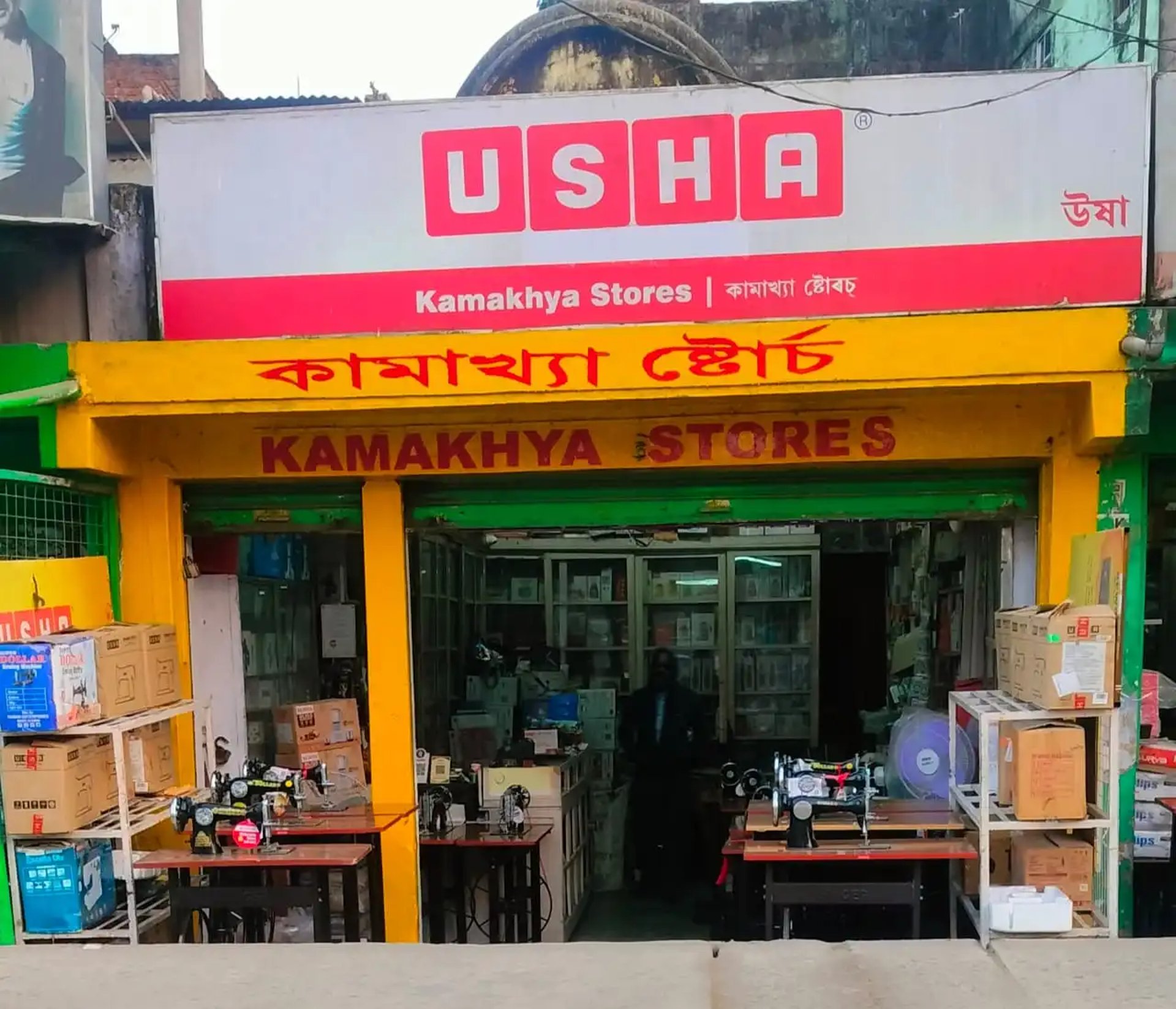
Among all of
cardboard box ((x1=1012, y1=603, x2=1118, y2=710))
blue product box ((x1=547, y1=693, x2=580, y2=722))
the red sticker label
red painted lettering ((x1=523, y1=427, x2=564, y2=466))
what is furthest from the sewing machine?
blue product box ((x1=547, y1=693, x2=580, y2=722))

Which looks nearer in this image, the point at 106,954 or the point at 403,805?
the point at 106,954

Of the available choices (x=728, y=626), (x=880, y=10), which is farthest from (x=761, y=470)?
(x=880, y=10)

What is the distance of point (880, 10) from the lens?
10.8 metres

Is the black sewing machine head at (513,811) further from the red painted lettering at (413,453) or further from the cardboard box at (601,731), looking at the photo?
the cardboard box at (601,731)

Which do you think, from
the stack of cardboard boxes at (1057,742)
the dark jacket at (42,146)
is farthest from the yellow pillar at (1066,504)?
the dark jacket at (42,146)

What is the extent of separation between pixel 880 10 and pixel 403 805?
33.1 feet

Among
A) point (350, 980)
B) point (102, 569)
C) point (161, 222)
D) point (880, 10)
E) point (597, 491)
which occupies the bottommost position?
point (350, 980)

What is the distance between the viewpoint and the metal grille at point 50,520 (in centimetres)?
468

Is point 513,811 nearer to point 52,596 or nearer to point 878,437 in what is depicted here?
point 52,596

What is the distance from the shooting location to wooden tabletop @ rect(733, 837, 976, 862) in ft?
14.2

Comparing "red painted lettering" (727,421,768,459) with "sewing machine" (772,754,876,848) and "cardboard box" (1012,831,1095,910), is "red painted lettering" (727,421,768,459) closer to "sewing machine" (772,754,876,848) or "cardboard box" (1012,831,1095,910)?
"sewing machine" (772,754,876,848)

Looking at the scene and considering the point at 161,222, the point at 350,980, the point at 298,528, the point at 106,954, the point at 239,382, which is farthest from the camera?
the point at 298,528

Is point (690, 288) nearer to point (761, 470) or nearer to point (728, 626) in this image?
point (761, 470)

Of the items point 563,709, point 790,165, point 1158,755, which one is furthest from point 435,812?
point 790,165
